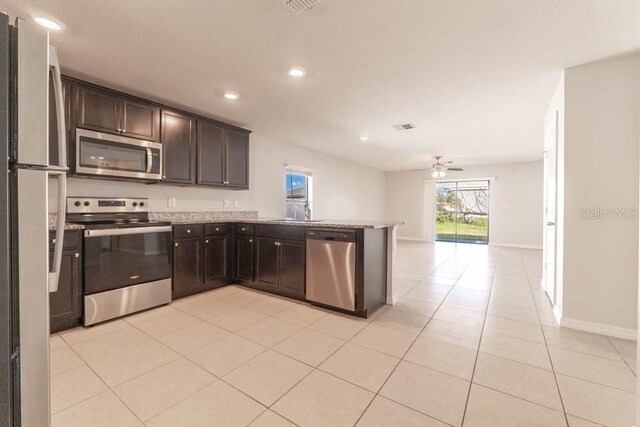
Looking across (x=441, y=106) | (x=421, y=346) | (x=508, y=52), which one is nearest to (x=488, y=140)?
(x=441, y=106)

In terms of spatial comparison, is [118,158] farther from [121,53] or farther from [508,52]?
[508,52]

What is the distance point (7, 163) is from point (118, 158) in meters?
2.49

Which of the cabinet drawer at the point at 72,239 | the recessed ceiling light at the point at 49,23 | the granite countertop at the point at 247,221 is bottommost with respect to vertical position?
the cabinet drawer at the point at 72,239

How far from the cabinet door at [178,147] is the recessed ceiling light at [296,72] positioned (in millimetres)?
1663

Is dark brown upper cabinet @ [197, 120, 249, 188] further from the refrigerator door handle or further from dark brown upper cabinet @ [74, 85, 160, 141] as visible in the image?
the refrigerator door handle

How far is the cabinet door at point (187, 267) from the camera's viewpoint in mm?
3324

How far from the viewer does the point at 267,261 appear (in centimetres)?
363

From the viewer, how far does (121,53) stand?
2.41 m

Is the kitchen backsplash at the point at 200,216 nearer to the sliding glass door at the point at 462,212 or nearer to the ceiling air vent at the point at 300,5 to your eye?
the ceiling air vent at the point at 300,5

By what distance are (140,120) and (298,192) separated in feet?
10.9

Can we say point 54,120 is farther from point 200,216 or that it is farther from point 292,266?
point 292,266

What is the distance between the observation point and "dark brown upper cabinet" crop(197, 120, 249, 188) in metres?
3.77

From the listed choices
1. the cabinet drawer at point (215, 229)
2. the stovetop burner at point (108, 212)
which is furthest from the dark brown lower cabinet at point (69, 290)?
the cabinet drawer at point (215, 229)

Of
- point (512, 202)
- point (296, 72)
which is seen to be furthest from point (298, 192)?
point (512, 202)
